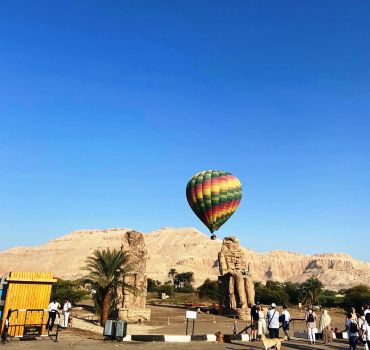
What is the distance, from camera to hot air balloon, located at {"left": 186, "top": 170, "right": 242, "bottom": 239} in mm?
41719

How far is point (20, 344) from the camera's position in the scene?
13.6m

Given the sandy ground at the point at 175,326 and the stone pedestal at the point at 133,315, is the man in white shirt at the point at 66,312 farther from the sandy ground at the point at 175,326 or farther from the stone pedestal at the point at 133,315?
the stone pedestal at the point at 133,315

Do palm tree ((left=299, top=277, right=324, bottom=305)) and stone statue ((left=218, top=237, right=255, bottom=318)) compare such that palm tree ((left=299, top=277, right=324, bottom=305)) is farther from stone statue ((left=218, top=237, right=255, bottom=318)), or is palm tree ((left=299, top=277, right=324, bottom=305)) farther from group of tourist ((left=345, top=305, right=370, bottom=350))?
group of tourist ((left=345, top=305, right=370, bottom=350))

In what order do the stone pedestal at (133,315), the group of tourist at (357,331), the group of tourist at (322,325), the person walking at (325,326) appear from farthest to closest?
the stone pedestal at (133,315), the person walking at (325,326), the group of tourist at (322,325), the group of tourist at (357,331)

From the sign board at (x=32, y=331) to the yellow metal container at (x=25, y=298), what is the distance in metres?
0.19

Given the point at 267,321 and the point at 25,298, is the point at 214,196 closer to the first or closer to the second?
the point at 267,321

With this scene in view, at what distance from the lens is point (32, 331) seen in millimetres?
14789

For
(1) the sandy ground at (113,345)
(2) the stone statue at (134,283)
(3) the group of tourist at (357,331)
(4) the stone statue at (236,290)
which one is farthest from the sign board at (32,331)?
(4) the stone statue at (236,290)

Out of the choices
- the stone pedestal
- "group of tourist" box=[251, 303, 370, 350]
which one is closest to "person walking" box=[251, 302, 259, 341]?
"group of tourist" box=[251, 303, 370, 350]

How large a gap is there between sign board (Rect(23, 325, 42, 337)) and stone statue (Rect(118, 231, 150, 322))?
12.2 metres

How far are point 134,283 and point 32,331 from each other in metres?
13.6

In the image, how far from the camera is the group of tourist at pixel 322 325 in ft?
44.5

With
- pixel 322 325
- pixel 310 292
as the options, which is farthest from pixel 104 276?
pixel 310 292

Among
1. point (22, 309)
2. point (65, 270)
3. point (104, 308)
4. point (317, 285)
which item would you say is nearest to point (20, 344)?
point (22, 309)
